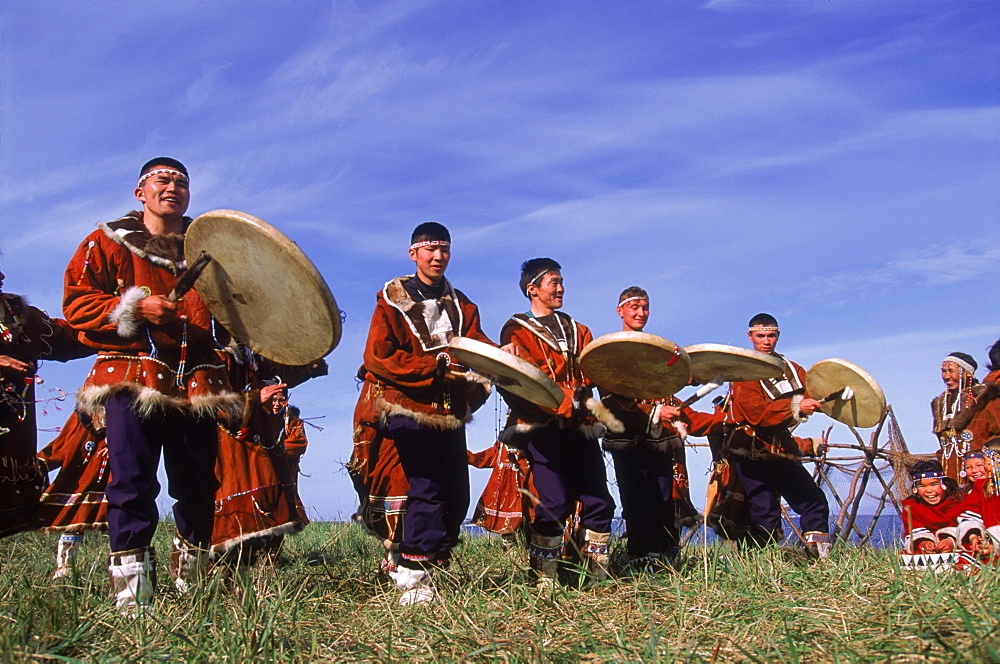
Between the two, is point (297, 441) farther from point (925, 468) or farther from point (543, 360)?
point (925, 468)

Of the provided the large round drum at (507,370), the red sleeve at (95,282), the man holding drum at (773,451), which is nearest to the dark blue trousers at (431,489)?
the large round drum at (507,370)

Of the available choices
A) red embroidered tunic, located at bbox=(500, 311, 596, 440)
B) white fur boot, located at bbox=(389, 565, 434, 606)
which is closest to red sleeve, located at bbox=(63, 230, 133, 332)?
white fur boot, located at bbox=(389, 565, 434, 606)

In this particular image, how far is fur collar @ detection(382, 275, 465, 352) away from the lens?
4.74 meters

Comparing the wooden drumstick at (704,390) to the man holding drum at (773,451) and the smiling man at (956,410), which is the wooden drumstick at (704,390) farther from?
the smiling man at (956,410)

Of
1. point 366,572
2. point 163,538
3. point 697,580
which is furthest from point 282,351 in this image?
point 163,538

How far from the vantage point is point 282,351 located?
4191mm

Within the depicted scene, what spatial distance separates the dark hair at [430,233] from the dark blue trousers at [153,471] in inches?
59.3

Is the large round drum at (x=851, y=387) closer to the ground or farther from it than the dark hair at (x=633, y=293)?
closer to the ground

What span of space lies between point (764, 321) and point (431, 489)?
3366 millimetres

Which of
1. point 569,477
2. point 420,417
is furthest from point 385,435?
point 569,477

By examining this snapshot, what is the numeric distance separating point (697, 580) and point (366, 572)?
74.0 inches

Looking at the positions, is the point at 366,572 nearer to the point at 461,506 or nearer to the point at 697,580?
the point at 461,506

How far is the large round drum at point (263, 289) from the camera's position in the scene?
3.78 m

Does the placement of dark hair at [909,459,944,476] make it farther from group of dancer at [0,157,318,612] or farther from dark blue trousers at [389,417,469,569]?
group of dancer at [0,157,318,612]
